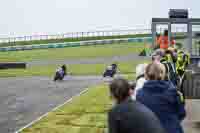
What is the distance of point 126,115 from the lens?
171 inches

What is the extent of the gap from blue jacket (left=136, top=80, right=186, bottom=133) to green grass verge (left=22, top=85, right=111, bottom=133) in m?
5.41

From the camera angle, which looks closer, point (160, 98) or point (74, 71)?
point (160, 98)

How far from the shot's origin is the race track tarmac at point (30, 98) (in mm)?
13189

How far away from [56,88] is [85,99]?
181 inches

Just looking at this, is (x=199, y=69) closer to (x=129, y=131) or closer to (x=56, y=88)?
(x=56, y=88)

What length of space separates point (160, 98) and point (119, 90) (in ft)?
3.86

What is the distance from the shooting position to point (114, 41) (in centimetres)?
6619

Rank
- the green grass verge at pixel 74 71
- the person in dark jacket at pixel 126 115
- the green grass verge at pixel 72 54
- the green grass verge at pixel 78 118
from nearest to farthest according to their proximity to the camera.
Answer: the person in dark jacket at pixel 126 115 < the green grass verge at pixel 78 118 < the green grass verge at pixel 74 71 < the green grass verge at pixel 72 54

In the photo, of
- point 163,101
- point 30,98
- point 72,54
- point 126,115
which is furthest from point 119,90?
point 72,54

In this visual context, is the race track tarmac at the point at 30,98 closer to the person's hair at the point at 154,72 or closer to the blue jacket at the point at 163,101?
the blue jacket at the point at 163,101

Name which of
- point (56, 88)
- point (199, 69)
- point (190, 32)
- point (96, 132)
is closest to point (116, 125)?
point (96, 132)

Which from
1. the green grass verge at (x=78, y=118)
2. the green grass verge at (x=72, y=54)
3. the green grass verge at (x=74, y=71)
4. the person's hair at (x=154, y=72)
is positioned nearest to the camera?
the person's hair at (x=154, y=72)

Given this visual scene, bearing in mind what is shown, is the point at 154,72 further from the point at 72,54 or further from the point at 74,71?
the point at 72,54

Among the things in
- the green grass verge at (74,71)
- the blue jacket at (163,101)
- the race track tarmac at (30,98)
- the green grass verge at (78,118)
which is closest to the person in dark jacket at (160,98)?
the blue jacket at (163,101)
